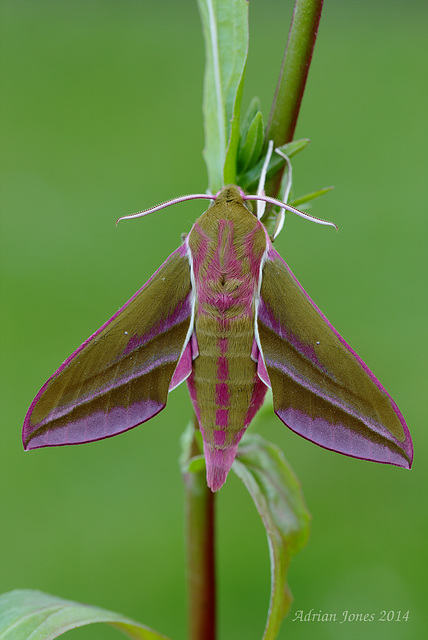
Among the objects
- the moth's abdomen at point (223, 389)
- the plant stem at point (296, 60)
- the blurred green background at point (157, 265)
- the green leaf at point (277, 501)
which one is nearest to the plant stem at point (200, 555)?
the green leaf at point (277, 501)

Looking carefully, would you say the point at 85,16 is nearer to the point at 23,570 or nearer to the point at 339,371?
the point at 23,570

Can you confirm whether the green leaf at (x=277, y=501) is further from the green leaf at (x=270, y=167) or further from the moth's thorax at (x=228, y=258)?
the green leaf at (x=270, y=167)

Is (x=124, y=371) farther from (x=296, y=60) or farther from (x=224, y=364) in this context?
(x=296, y=60)

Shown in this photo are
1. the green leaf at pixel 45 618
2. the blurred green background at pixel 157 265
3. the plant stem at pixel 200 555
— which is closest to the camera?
A: the green leaf at pixel 45 618

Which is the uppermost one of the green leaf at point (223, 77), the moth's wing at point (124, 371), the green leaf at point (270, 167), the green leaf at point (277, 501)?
the green leaf at point (223, 77)

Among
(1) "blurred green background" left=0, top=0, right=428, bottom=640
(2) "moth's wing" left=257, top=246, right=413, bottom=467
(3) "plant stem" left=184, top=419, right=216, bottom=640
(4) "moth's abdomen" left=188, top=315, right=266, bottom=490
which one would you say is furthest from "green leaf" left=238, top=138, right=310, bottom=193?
(1) "blurred green background" left=0, top=0, right=428, bottom=640

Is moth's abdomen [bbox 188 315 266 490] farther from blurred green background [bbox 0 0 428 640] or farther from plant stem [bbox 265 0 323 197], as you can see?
blurred green background [bbox 0 0 428 640]

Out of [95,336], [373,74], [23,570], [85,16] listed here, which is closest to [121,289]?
[23,570]
